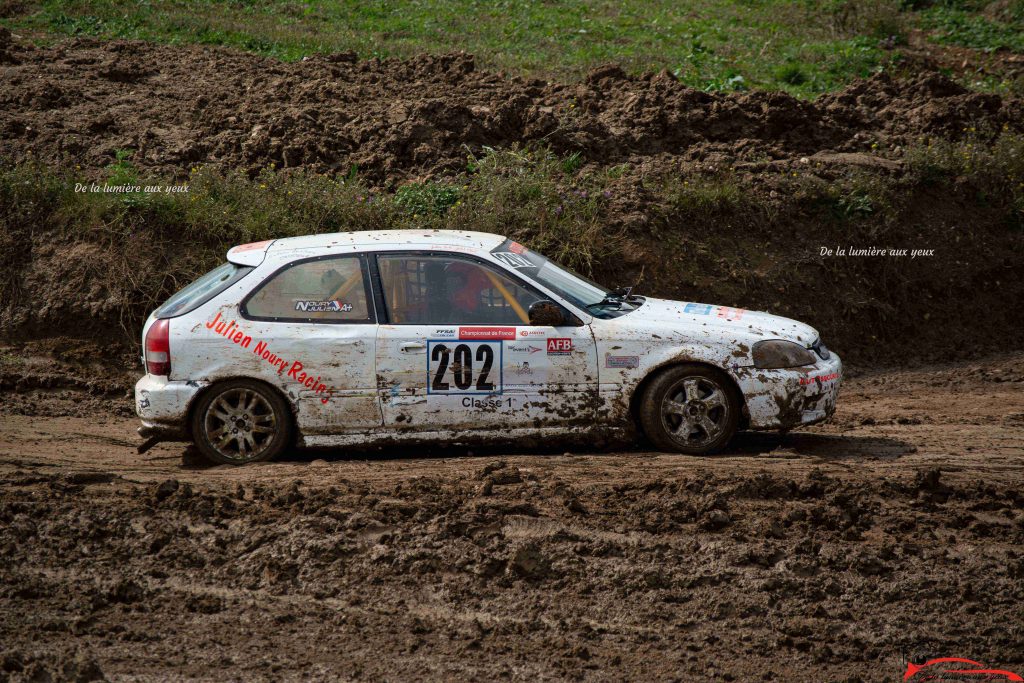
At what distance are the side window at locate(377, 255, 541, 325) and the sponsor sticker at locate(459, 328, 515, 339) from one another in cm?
6

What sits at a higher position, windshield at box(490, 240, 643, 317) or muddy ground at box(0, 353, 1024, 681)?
windshield at box(490, 240, 643, 317)

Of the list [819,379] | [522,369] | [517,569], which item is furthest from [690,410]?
[517,569]

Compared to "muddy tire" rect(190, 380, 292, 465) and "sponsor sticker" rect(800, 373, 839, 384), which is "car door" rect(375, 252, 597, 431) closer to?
"muddy tire" rect(190, 380, 292, 465)

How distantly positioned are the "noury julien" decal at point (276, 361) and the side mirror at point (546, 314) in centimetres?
150

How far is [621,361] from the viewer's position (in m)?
6.94

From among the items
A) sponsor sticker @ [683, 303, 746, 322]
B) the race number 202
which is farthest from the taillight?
sponsor sticker @ [683, 303, 746, 322]

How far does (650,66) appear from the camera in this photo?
1593cm

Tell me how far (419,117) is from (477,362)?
245 inches

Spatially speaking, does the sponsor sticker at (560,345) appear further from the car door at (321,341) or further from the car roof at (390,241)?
the car door at (321,341)

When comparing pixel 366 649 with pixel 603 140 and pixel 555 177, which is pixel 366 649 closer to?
pixel 555 177

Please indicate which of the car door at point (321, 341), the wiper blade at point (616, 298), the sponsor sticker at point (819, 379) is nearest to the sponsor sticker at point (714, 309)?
the wiper blade at point (616, 298)

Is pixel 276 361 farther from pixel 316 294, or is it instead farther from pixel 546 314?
pixel 546 314

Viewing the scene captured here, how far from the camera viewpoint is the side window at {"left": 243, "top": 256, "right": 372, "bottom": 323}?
23.2ft

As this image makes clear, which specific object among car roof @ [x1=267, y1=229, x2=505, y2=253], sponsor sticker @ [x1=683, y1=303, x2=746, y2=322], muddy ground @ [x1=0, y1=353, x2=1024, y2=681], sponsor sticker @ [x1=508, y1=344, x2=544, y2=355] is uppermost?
car roof @ [x1=267, y1=229, x2=505, y2=253]
